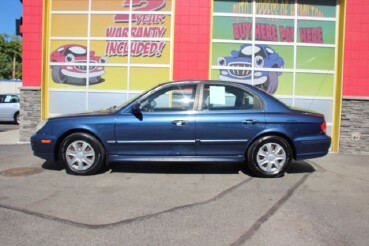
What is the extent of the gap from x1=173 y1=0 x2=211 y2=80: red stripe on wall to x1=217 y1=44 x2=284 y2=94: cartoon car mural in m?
0.49

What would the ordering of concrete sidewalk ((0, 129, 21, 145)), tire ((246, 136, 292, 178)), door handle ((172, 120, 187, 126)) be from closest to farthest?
door handle ((172, 120, 187, 126)) → tire ((246, 136, 292, 178)) → concrete sidewalk ((0, 129, 21, 145))

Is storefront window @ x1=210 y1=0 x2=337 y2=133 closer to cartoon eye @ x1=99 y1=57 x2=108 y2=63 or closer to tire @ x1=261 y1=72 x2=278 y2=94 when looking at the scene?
tire @ x1=261 y1=72 x2=278 y2=94

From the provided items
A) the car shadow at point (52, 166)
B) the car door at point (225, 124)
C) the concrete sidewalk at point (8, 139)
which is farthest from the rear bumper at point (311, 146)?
the concrete sidewalk at point (8, 139)

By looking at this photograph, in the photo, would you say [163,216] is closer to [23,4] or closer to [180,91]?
[180,91]

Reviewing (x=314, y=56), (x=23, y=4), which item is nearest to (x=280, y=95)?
(x=314, y=56)

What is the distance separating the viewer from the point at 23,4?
34.4 feet

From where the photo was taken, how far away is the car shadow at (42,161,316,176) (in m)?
7.24

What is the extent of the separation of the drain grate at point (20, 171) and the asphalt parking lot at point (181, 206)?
0.06ft

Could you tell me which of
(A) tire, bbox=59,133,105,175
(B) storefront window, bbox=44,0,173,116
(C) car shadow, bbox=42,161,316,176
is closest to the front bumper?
(A) tire, bbox=59,133,105,175

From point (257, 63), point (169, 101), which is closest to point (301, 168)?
point (169, 101)

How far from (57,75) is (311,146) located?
22.7 ft

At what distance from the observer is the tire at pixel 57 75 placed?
420 inches

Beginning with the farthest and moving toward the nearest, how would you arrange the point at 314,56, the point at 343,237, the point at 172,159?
the point at 314,56
the point at 172,159
the point at 343,237

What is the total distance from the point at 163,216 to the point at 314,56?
7.07 m
